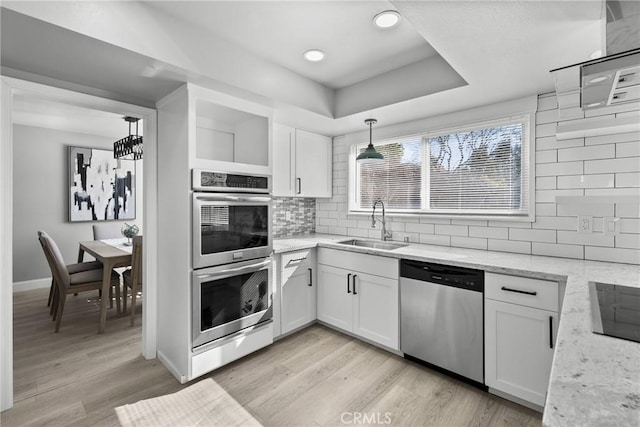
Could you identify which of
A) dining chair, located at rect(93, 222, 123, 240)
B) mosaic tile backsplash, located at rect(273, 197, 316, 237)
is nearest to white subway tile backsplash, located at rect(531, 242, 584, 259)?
mosaic tile backsplash, located at rect(273, 197, 316, 237)

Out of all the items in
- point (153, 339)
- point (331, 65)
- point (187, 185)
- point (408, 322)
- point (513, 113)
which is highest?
point (331, 65)

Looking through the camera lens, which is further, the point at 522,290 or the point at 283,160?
the point at 283,160

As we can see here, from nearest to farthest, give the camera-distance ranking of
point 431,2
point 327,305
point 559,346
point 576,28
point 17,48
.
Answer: point 559,346 → point 431,2 → point 576,28 → point 17,48 → point 327,305

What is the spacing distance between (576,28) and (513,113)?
40.8 inches

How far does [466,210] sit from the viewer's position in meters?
2.82

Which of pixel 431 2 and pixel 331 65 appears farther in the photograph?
pixel 331 65

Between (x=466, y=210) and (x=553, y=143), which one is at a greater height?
(x=553, y=143)

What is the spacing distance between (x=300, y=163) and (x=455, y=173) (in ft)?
5.24

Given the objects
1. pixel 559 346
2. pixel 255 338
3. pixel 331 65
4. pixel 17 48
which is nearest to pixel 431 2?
pixel 331 65

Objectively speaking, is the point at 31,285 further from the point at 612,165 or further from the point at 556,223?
the point at 612,165

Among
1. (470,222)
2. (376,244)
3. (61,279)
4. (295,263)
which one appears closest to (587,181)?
(470,222)

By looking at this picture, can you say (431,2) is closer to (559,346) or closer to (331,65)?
(331,65)

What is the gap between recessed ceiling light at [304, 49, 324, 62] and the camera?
2.26m

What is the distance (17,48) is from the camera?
5.42ft
